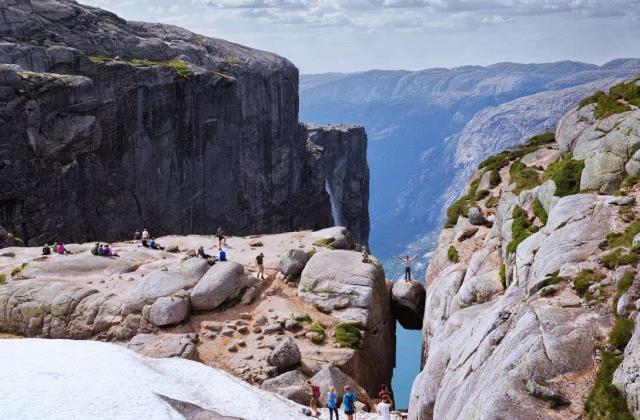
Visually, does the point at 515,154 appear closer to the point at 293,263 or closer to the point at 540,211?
the point at 540,211

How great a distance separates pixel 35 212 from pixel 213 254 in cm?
3985

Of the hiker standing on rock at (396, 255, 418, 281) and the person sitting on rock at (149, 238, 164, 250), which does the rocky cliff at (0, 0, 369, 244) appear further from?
the hiker standing on rock at (396, 255, 418, 281)

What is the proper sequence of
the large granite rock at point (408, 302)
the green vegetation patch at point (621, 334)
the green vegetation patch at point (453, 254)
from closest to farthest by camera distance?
the green vegetation patch at point (621, 334)
the green vegetation patch at point (453, 254)
the large granite rock at point (408, 302)

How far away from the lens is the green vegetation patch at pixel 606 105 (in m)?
43.6

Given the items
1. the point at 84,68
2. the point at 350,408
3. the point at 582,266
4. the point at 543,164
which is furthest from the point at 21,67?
the point at 582,266

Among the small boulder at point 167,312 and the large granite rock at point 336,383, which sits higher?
the small boulder at point 167,312

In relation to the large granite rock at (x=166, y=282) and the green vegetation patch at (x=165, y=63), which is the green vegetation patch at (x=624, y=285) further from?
the green vegetation patch at (x=165, y=63)

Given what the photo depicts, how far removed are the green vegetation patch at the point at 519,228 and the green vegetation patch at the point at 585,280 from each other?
33.9 ft

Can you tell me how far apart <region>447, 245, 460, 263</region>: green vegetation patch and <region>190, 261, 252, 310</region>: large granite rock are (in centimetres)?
1650

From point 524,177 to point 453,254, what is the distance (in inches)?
353

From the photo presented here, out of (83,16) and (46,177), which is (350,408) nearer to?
(46,177)

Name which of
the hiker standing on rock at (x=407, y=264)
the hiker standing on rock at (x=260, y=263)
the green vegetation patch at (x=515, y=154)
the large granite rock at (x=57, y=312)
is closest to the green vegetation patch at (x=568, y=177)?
the hiker standing on rock at (x=407, y=264)

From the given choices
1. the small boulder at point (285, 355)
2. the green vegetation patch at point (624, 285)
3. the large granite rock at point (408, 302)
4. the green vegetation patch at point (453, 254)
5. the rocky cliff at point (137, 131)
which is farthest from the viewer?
the rocky cliff at point (137, 131)

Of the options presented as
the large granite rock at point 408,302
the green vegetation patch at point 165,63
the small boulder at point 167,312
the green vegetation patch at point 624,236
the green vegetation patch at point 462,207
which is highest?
the green vegetation patch at point 165,63
